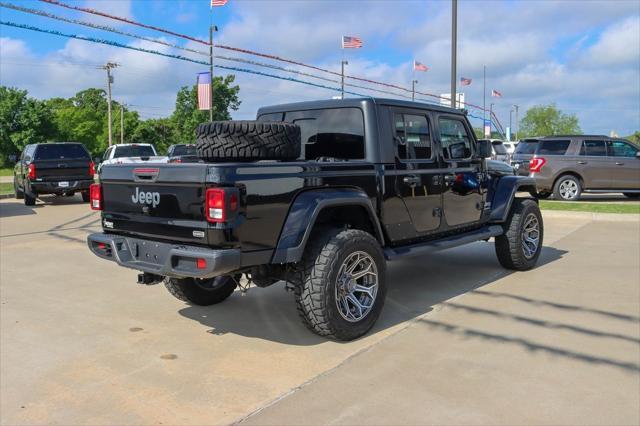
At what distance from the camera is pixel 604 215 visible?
11656 mm

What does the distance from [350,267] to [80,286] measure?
11.1 ft

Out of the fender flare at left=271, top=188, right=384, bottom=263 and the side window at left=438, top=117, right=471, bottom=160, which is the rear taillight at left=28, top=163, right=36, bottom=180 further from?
the fender flare at left=271, top=188, right=384, bottom=263

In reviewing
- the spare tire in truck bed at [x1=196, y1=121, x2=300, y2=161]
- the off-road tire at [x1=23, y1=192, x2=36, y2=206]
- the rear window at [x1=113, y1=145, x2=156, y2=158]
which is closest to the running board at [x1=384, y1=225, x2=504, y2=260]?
the spare tire in truck bed at [x1=196, y1=121, x2=300, y2=161]

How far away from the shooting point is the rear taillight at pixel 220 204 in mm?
3600

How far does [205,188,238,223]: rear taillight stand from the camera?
11.8ft

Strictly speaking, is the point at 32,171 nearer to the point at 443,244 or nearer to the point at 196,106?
the point at 443,244

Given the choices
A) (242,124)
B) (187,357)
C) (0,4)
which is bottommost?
(187,357)

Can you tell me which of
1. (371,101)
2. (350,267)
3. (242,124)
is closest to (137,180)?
(242,124)

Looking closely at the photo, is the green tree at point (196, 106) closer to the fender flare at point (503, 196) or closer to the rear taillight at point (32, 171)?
the rear taillight at point (32, 171)

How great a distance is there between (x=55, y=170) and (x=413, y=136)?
12727 mm

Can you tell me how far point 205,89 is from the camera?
83.7ft

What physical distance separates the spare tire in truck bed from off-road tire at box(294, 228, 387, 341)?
74 cm

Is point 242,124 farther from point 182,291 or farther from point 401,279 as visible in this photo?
point 401,279

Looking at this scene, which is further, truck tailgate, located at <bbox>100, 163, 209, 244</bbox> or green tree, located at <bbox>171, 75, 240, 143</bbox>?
green tree, located at <bbox>171, 75, 240, 143</bbox>
